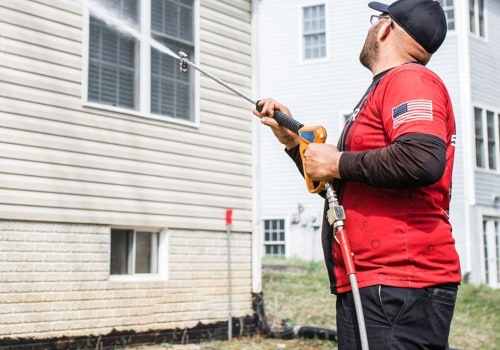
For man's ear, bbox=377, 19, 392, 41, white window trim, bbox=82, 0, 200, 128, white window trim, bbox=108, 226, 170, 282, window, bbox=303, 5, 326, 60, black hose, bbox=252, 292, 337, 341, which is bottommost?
black hose, bbox=252, 292, 337, 341

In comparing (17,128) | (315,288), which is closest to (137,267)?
(17,128)

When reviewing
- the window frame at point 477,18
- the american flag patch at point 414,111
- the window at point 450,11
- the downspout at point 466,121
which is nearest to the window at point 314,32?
the window at point 450,11

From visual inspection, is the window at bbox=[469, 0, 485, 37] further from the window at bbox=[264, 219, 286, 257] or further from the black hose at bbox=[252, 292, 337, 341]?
the black hose at bbox=[252, 292, 337, 341]

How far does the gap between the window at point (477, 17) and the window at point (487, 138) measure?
2.01m

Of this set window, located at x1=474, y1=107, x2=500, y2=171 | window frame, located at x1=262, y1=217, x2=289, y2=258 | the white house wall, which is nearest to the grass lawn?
window frame, located at x1=262, y1=217, x2=289, y2=258

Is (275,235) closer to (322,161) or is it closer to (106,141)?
(106,141)

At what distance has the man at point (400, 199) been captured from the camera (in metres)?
2.36

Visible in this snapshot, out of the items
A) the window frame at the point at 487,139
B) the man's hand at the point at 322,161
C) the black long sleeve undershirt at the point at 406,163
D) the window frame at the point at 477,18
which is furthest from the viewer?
the window frame at the point at 477,18

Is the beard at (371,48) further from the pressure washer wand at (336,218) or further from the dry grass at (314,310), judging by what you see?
the dry grass at (314,310)

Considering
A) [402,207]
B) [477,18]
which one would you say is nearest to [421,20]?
[402,207]

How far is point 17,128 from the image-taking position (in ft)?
22.7

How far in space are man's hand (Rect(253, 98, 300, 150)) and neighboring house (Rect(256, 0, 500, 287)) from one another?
45.0ft

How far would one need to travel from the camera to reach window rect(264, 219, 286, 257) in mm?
18688

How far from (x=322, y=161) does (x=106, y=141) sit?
548 centimetres
